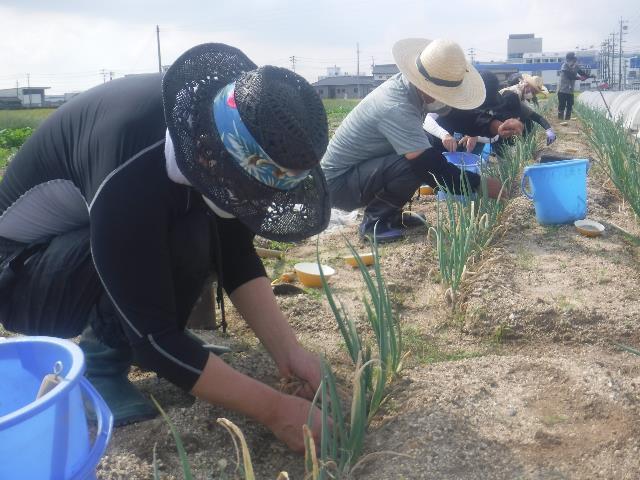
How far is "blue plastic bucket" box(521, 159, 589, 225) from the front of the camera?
3.13 metres

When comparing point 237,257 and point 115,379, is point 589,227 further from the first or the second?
point 115,379

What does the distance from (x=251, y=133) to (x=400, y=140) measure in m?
→ 2.10

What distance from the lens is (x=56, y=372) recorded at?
90 centimetres

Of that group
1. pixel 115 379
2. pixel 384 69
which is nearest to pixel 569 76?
pixel 115 379

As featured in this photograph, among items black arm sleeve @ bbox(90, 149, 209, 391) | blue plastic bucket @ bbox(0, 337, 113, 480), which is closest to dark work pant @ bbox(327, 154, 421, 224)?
black arm sleeve @ bbox(90, 149, 209, 391)

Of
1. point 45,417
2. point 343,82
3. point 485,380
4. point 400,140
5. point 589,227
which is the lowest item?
point 485,380

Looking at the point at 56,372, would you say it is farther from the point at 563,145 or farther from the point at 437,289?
the point at 563,145

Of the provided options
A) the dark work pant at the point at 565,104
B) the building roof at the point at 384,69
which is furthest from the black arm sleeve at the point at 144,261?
the building roof at the point at 384,69

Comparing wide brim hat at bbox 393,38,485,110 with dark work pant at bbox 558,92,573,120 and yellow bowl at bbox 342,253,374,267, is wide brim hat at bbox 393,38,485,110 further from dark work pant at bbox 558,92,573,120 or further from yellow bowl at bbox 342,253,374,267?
dark work pant at bbox 558,92,573,120

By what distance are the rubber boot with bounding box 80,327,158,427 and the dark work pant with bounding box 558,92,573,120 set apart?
10202 millimetres

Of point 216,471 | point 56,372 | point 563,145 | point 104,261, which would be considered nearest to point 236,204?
point 104,261

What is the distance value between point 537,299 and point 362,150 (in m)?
1.40

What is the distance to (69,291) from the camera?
1.65 meters

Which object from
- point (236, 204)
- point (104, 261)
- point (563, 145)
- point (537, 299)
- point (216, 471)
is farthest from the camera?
point (563, 145)
